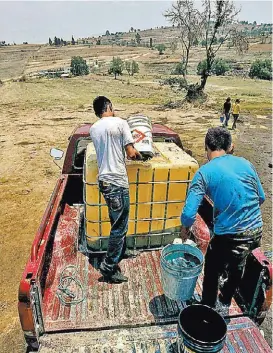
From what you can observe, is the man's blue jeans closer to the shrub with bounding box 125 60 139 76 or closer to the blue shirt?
the blue shirt

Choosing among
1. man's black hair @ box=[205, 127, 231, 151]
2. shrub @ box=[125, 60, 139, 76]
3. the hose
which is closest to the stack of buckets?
the hose

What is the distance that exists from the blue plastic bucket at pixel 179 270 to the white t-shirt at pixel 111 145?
0.87 m

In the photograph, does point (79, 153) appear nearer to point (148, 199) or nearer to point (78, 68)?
point (148, 199)

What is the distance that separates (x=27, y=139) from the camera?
1293cm

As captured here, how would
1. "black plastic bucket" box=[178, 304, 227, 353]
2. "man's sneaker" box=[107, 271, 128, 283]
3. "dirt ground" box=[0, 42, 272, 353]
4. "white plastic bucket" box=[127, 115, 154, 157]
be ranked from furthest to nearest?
"dirt ground" box=[0, 42, 272, 353] < "white plastic bucket" box=[127, 115, 154, 157] < "man's sneaker" box=[107, 271, 128, 283] < "black plastic bucket" box=[178, 304, 227, 353]

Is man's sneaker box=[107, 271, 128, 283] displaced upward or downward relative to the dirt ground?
upward

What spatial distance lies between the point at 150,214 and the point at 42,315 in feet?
5.38

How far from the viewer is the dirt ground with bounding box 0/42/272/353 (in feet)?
19.5

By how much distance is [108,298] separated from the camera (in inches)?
128

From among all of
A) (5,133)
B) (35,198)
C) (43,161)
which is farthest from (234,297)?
(5,133)

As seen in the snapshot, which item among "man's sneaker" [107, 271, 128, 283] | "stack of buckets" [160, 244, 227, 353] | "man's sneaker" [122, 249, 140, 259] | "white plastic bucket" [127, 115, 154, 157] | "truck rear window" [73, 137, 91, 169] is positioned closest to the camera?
"stack of buckets" [160, 244, 227, 353]

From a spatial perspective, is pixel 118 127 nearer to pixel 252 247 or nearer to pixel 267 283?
pixel 252 247

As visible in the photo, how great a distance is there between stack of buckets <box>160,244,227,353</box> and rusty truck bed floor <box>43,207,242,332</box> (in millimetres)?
234

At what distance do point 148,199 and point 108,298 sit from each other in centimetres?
116
